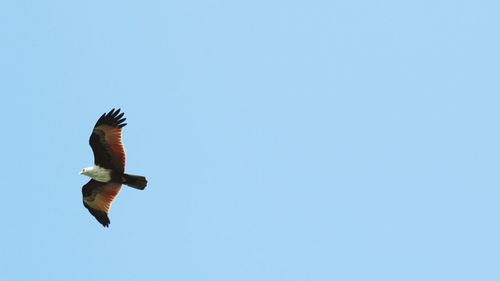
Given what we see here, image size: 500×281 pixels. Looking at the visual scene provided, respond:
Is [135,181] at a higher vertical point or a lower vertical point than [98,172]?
lower

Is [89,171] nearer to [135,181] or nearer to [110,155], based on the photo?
[110,155]

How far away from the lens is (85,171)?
23.4 metres

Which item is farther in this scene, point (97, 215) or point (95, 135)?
point (97, 215)

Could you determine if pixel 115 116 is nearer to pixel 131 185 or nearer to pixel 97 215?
pixel 131 185

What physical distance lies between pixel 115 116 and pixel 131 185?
205 cm

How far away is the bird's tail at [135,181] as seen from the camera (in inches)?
900

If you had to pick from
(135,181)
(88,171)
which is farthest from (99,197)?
(135,181)

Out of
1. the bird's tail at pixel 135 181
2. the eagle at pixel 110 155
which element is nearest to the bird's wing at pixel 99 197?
the eagle at pixel 110 155

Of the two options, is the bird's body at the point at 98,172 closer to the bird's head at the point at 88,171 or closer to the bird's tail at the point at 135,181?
the bird's head at the point at 88,171

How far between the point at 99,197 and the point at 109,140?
2452 millimetres

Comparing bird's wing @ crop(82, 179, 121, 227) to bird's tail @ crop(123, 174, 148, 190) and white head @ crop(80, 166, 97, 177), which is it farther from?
bird's tail @ crop(123, 174, 148, 190)

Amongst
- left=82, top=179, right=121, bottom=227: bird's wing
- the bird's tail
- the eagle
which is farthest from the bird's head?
the bird's tail

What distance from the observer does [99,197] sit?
2462 cm

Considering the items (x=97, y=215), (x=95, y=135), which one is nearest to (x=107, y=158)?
(x=95, y=135)
